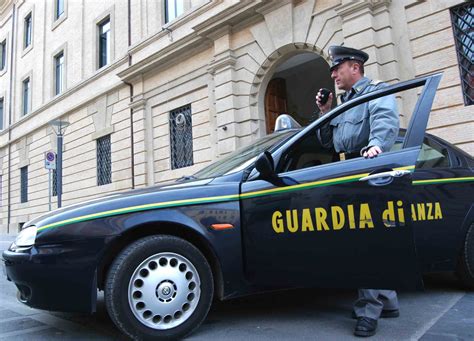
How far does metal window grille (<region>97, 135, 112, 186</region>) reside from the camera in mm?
14391

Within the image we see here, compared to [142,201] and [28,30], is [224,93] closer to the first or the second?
[142,201]

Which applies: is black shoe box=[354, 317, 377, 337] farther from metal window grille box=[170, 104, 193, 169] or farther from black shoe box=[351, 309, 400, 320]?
metal window grille box=[170, 104, 193, 169]

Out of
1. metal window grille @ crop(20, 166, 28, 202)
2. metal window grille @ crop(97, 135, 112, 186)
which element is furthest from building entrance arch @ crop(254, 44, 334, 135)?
metal window grille @ crop(20, 166, 28, 202)

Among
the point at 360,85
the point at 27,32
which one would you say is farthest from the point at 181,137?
the point at 27,32

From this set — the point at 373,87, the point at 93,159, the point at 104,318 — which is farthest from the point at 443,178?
the point at 93,159

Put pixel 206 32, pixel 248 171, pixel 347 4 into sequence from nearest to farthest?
pixel 248 171
pixel 347 4
pixel 206 32

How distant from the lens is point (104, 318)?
3271mm

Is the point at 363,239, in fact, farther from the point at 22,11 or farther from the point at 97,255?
the point at 22,11

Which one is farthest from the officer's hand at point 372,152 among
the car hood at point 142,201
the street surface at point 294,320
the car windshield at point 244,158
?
the street surface at point 294,320

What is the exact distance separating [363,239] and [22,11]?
2474 centimetres

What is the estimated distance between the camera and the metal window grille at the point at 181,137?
11359 millimetres

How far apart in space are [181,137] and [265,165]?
932 cm

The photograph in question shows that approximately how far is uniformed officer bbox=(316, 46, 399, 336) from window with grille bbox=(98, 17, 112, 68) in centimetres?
1388

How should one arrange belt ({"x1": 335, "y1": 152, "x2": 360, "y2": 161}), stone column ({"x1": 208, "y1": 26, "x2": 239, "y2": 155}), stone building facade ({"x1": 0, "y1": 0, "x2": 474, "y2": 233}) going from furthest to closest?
stone column ({"x1": 208, "y1": 26, "x2": 239, "y2": 155})
stone building facade ({"x1": 0, "y1": 0, "x2": 474, "y2": 233})
belt ({"x1": 335, "y1": 152, "x2": 360, "y2": 161})
